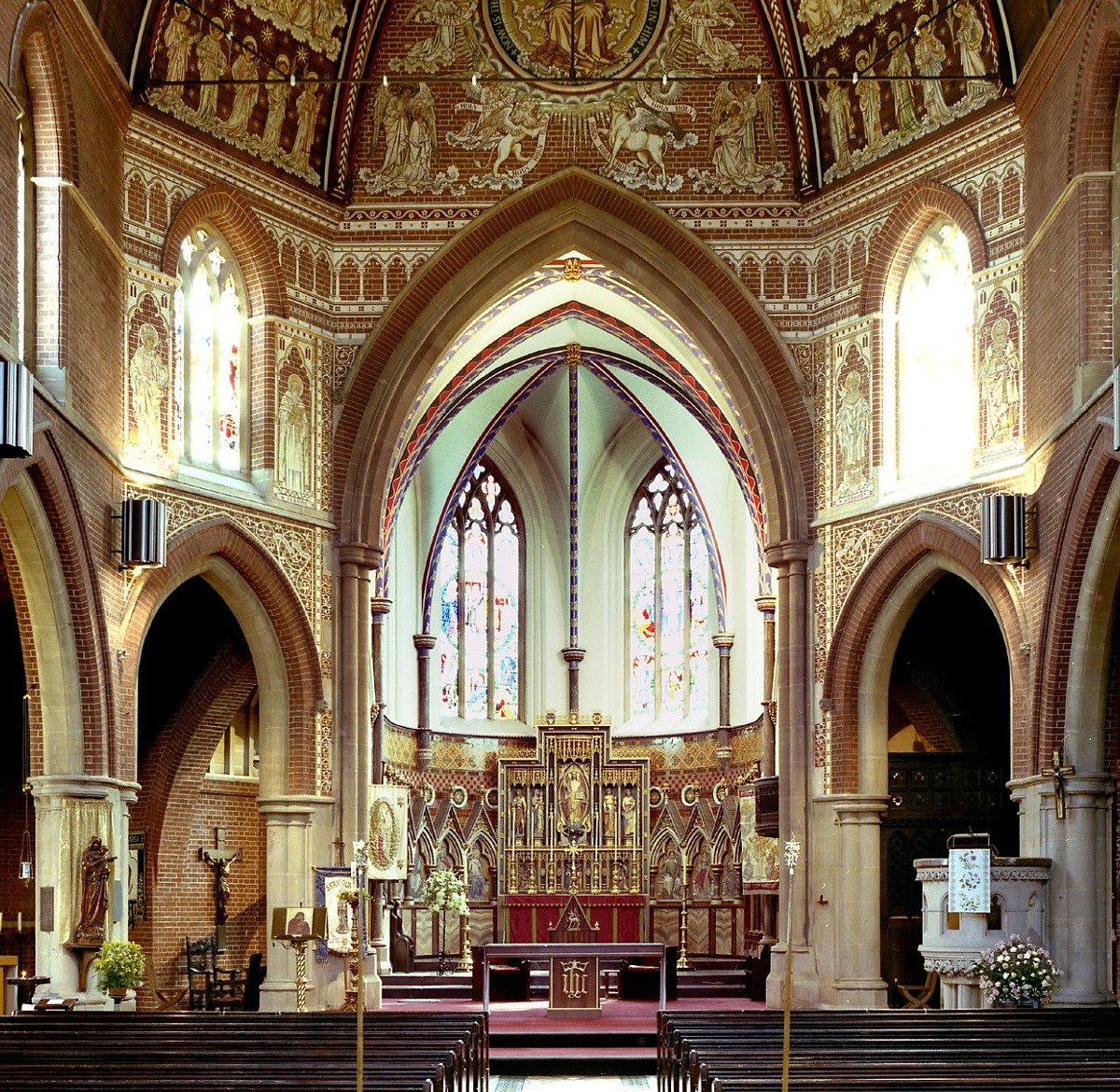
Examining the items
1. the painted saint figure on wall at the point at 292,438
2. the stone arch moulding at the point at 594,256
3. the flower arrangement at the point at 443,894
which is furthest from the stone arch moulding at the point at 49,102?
the flower arrangement at the point at 443,894

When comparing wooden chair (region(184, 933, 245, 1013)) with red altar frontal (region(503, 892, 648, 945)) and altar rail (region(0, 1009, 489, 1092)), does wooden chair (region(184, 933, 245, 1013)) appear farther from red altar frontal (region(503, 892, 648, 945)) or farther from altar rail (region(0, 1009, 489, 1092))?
altar rail (region(0, 1009, 489, 1092))

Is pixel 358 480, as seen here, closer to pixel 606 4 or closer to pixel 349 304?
pixel 349 304

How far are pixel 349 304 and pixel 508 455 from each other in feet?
36.5

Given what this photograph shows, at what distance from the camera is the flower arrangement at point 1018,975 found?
774 inches

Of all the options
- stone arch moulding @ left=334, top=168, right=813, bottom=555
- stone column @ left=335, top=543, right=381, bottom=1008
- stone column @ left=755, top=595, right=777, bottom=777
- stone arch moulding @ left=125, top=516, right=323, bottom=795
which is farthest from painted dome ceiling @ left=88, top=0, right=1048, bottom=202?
stone column @ left=755, top=595, right=777, bottom=777

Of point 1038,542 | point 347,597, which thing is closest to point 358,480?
point 347,597

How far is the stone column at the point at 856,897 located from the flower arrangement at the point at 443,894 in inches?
336

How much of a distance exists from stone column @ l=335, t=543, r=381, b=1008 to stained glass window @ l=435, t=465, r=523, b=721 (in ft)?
34.7

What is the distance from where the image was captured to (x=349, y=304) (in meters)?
27.4

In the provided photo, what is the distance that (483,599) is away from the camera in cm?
3831

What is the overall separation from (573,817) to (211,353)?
1211 centimetres

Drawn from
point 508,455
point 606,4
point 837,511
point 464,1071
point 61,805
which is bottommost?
point 464,1071

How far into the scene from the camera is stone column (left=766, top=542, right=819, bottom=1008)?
25.9m

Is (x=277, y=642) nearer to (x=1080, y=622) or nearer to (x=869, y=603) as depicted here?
(x=869, y=603)
